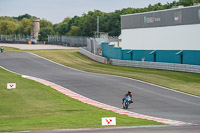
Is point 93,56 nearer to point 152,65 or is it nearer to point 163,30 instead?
point 163,30

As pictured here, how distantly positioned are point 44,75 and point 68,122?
27654mm

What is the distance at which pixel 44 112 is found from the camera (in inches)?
987

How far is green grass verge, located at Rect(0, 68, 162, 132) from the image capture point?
2055 cm

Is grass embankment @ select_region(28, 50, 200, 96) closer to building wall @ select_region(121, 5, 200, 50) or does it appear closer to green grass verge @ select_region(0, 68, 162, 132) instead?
building wall @ select_region(121, 5, 200, 50)

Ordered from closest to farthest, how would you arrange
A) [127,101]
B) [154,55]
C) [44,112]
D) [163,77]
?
[44,112]
[127,101]
[163,77]
[154,55]

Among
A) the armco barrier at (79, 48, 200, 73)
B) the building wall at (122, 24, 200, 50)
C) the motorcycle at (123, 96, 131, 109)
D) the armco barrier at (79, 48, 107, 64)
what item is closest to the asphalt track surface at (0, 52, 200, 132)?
the motorcycle at (123, 96, 131, 109)

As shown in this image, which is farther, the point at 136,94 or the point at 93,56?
the point at 93,56

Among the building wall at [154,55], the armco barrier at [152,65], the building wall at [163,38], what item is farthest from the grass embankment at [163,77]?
the building wall at [163,38]

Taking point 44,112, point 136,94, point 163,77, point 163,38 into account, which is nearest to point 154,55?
point 163,38

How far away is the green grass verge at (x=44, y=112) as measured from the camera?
809 inches

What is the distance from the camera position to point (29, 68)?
186 ft

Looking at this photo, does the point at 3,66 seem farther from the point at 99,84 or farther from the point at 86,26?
the point at 86,26

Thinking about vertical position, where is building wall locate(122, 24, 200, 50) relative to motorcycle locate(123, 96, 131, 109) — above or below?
above

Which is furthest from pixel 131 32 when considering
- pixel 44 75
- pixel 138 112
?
pixel 138 112
